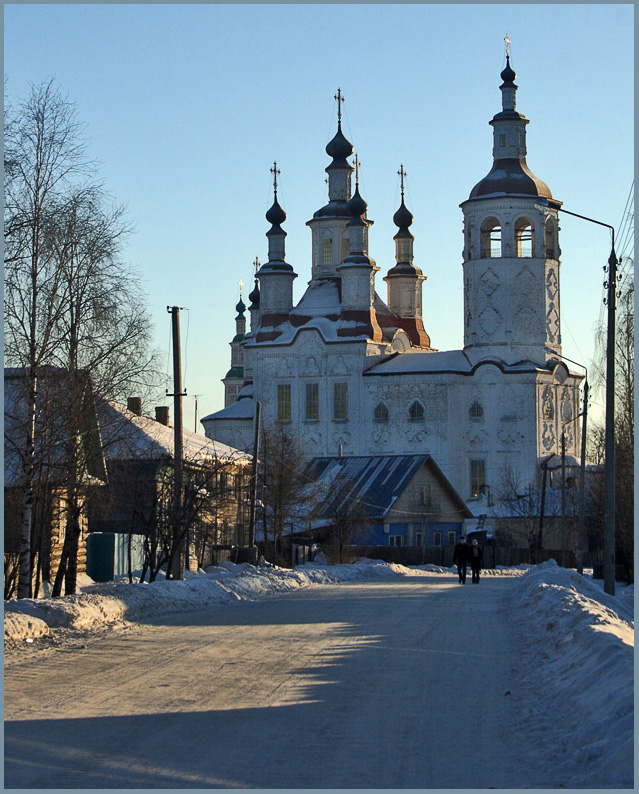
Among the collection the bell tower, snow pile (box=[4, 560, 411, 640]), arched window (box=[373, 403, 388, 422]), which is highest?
the bell tower

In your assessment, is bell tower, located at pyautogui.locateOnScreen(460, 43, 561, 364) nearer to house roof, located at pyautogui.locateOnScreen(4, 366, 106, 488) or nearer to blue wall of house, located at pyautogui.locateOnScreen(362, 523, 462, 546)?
blue wall of house, located at pyautogui.locateOnScreen(362, 523, 462, 546)

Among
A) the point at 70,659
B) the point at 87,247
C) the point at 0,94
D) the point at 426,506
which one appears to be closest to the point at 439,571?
the point at 426,506

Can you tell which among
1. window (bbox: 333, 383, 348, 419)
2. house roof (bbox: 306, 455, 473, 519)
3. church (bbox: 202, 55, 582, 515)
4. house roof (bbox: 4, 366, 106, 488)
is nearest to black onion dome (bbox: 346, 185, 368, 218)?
church (bbox: 202, 55, 582, 515)

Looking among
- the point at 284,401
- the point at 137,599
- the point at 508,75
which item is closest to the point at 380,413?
the point at 284,401

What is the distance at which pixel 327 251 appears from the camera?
271ft

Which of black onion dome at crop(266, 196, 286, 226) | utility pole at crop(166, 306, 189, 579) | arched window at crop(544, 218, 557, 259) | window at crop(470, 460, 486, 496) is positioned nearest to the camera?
utility pole at crop(166, 306, 189, 579)

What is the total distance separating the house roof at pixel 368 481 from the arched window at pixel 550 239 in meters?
19.6

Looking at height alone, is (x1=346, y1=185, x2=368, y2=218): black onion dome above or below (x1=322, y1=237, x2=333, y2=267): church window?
above

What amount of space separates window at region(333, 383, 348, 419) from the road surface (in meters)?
59.1

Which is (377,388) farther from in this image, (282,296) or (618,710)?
(618,710)

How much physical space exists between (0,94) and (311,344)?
2337 inches

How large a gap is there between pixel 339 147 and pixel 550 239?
50.5ft

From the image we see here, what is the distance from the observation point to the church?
7281cm

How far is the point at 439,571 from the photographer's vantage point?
48.1 metres
